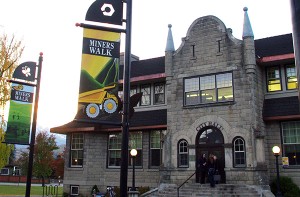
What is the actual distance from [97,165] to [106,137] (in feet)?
7.41

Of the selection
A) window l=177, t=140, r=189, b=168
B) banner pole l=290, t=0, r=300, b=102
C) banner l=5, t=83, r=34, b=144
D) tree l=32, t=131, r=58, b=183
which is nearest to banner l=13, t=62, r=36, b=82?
banner l=5, t=83, r=34, b=144

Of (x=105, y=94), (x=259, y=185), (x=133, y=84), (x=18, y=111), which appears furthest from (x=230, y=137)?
(x=105, y=94)

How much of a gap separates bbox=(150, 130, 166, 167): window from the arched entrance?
12.7 feet

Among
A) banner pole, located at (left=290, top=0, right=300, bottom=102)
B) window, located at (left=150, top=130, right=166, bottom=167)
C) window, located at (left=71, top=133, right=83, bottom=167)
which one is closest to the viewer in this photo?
banner pole, located at (left=290, top=0, right=300, bottom=102)

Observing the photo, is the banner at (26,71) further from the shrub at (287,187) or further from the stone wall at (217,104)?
the shrub at (287,187)

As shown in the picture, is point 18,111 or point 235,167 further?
point 235,167

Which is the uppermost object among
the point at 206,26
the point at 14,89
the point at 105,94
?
the point at 206,26

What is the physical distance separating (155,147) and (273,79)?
930cm

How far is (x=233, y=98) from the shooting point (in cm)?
2081

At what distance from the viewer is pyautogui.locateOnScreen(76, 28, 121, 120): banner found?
713cm

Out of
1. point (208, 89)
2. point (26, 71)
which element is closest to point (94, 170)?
point (208, 89)

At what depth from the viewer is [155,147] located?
25.3 m

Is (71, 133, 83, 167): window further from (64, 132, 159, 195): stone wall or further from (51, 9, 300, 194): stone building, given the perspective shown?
(51, 9, 300, 194): stone building

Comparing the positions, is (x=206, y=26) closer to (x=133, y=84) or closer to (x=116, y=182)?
(x=133, y=84)
